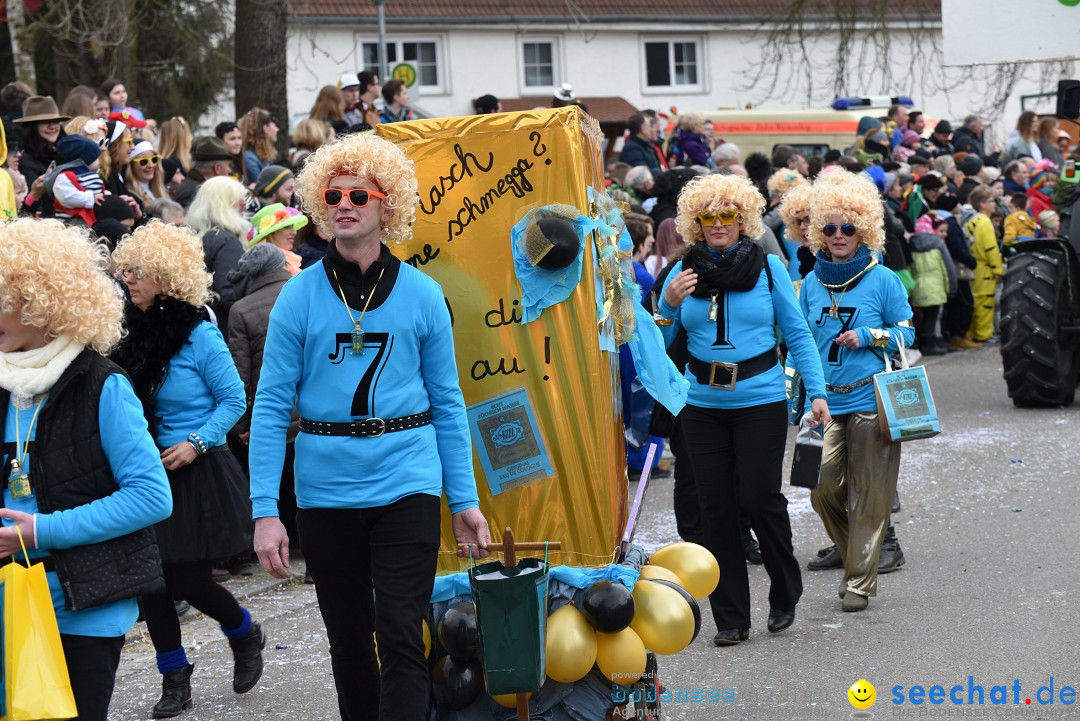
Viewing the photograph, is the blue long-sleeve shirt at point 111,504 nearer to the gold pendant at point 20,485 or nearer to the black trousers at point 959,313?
the gold pendant at point 20,485

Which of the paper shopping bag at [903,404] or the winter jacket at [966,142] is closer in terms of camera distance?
the paper shopping bag at [903,404]

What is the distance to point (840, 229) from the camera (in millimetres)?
6980

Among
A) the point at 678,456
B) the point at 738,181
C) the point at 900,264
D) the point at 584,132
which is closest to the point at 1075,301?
the point at 900,264

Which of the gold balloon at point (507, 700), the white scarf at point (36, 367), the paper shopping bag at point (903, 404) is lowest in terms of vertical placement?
the gold balloon at point (507, 700)

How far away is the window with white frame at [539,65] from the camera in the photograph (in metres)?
34.8

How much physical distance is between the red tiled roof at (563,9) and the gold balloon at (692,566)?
2694 cm

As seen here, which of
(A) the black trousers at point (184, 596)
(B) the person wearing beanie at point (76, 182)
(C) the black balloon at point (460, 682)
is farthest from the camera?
(B) the person wearing beanie at point (76, 182)

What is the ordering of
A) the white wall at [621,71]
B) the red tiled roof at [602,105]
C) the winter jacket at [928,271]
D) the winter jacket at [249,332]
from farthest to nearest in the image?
1. the red tiled roof at [602,105]
2. the white wall at [621,71]
3. the winter jacket at [928,271]
4. the winter jacket at [249,332]

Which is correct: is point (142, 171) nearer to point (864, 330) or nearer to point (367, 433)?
point (864, 330)

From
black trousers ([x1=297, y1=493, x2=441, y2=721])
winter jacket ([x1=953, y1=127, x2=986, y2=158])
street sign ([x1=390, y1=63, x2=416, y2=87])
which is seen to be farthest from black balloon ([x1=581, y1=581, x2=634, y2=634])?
winter jacket ([x1=953, y1=127, x2=986, y2=158])

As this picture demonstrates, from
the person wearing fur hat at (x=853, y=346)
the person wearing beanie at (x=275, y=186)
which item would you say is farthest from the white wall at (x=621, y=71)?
the person wearing fur hat at (x=853, y=346)

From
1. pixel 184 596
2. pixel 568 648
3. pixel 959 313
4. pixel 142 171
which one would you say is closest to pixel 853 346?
pixel 568 648

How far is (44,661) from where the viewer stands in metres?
3.36

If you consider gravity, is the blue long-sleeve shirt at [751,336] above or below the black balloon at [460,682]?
above
